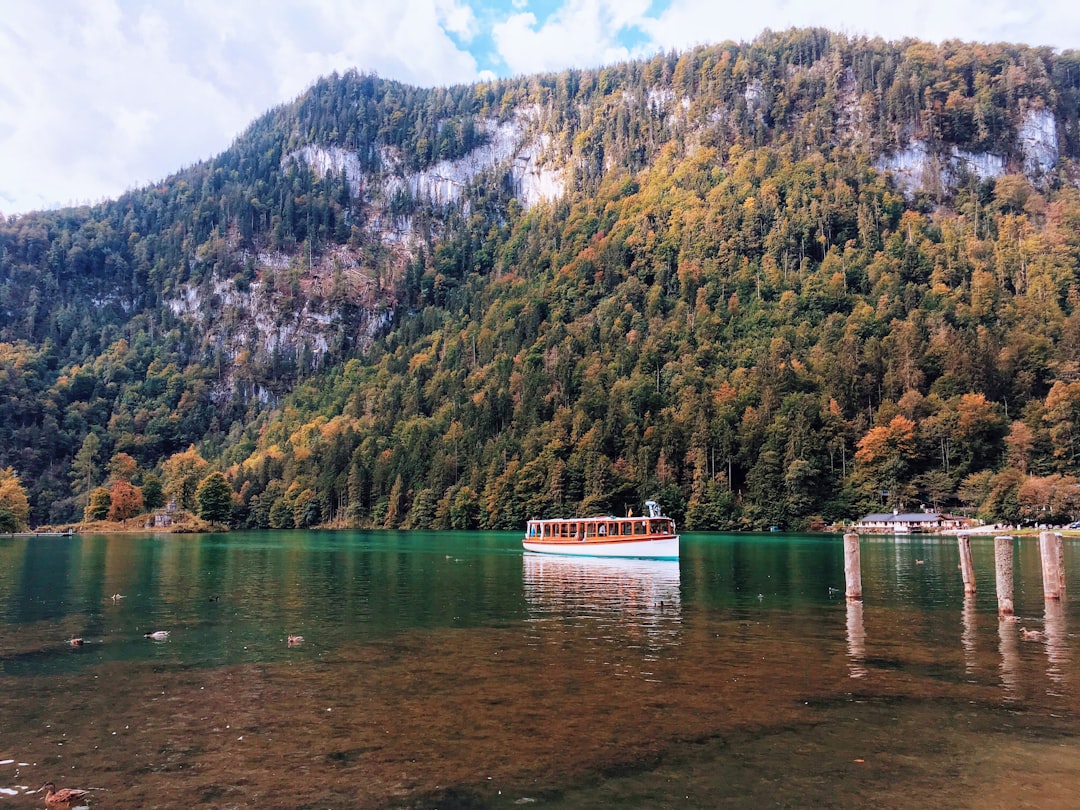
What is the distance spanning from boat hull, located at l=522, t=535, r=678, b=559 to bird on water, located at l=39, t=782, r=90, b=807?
6292 centimetres

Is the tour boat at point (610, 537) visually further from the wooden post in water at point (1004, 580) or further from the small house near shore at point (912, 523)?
the small house near shore at point (912, 523)

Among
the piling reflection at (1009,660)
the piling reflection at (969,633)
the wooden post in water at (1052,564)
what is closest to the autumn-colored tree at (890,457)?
the piling reflection at (969,633)

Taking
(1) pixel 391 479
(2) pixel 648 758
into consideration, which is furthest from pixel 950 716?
(1) pixel 391 479

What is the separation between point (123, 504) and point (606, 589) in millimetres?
164154

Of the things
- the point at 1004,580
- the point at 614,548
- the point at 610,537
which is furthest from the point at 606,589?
the point at 610,537

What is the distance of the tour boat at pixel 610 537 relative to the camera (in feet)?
246

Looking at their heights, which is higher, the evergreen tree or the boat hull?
the evergreen tree

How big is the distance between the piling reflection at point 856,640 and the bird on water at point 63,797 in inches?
835

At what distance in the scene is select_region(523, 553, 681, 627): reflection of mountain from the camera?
39.8 meters

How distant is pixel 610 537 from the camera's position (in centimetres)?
8175

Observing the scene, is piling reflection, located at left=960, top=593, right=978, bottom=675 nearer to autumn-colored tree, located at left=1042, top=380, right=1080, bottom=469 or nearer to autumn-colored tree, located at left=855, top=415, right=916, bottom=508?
autumn-colored tree, located at left=855, top=415, right=916, bottom=508

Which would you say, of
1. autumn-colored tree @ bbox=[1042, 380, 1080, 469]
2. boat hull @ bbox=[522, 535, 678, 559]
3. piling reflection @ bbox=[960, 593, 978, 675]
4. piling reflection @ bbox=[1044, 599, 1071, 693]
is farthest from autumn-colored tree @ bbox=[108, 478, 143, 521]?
autumn-colored tree @ bbox=[1042, 380, 1080, 469]

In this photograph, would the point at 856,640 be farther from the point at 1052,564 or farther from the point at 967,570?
the point at 967,570

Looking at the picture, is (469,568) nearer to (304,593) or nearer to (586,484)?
(304,593)
